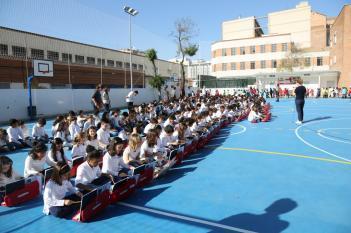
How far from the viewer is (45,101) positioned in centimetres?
2091

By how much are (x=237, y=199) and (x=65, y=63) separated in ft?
89.3

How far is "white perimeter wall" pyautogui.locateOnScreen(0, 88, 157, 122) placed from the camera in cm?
1825

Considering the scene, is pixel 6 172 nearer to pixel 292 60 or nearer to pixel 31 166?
pixel 31 166

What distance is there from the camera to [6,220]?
5008 mm

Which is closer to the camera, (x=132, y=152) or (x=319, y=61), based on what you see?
(x=132, y=152)

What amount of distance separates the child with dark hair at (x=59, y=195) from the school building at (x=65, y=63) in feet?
67.4

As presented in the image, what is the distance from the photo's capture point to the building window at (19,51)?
22.0 metres

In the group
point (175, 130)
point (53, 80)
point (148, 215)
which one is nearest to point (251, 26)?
point (53, 80)

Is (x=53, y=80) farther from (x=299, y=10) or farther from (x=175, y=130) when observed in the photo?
(x=299, y=10)

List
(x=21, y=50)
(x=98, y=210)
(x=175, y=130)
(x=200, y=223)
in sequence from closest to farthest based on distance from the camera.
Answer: (x=200, y=223) < (x=98, y=210) < (x=175, y=130) < (x=21, y=50)

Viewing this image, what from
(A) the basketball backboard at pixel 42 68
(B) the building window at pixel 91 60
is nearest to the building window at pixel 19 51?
(A) the basketball backboard at pixel 42 68

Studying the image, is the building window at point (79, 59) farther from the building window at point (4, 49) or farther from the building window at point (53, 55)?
the building window at point (4, 49)

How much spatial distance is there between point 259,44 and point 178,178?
5406cm

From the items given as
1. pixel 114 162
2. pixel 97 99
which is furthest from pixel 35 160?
pixel 97 99
